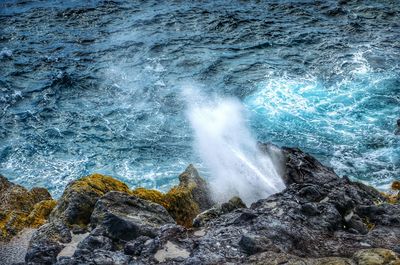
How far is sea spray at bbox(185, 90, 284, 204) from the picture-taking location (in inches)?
782

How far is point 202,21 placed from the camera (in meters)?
39.9

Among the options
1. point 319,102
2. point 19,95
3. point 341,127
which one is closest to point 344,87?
point 319,102

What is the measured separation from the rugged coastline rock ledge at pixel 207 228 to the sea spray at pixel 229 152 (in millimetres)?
3894

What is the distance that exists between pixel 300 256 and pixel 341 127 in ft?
50.4

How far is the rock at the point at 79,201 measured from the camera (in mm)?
13477

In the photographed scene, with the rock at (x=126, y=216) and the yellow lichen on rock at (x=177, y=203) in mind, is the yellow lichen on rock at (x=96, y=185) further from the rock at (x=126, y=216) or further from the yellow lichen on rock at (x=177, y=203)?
the rock at (x=126, y=216)

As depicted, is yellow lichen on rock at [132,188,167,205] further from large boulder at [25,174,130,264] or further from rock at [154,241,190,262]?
rock at [154,241,190,262]

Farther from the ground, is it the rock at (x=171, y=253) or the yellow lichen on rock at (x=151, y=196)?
the yellow lichen on rock at (x=151, y=196)

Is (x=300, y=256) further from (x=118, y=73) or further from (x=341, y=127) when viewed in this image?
(x=118, y=73)

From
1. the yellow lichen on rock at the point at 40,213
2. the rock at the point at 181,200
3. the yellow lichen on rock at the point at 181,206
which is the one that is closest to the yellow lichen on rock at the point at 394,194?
the rock at the point at 181,200

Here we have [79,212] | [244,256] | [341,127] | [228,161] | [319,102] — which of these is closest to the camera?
[244,256]

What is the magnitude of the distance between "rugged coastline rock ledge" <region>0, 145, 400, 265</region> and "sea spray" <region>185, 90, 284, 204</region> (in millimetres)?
3894

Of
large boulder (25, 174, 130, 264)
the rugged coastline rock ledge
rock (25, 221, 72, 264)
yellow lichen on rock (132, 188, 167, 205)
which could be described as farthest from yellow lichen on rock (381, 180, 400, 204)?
rock (25, 221, 72, 264)

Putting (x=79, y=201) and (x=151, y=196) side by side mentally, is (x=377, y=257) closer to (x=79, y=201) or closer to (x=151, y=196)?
(x=151, y=196)
